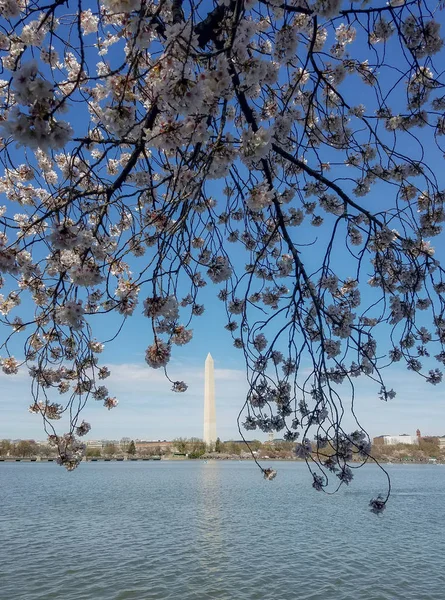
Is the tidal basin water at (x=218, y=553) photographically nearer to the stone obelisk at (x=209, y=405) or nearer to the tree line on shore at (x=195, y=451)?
the stone obelisk at (x=209, y=405)

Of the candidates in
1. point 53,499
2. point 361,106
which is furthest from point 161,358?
point 53,499

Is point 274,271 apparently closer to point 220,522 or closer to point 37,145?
point 37,145

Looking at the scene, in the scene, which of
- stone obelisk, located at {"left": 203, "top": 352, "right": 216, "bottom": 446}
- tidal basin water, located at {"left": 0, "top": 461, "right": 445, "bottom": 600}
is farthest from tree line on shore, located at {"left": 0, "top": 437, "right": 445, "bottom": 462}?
tidal basin water, located at {"left": 0, "top": 461, "right": 445, "bottom": 600}

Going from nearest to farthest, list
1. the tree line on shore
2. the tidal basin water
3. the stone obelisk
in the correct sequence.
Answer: the tidal basin water
the stone obelisk
the tree line on shore

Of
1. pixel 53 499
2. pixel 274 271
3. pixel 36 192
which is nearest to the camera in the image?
pixel 274 271

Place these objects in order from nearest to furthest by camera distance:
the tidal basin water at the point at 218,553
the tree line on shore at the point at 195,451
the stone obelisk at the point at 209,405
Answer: the tidal basin water at the point at 218,553 < the stone obelisk at the point at 209,405 < the tree line on shore at the point at 195,451

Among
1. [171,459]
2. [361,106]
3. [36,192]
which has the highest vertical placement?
[361,106]

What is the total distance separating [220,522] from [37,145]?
44.6 ft

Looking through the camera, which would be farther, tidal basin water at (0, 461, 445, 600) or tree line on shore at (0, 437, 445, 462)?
tree line on shore at (0, 437, 445, 462)

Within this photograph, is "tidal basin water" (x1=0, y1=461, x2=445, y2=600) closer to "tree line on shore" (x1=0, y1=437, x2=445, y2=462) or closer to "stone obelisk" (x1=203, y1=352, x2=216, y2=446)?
"stone obelisk" (x1=203, y1=352, x2=216, y2=446)

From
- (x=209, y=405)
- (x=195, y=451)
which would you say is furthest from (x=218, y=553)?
Answer: (x=195, y=451)

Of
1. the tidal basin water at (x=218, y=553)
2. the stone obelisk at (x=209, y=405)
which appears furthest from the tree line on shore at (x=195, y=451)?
the tidal basin water at (x=218, y=553)

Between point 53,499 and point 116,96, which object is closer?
point 116,96

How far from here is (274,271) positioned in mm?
3174
